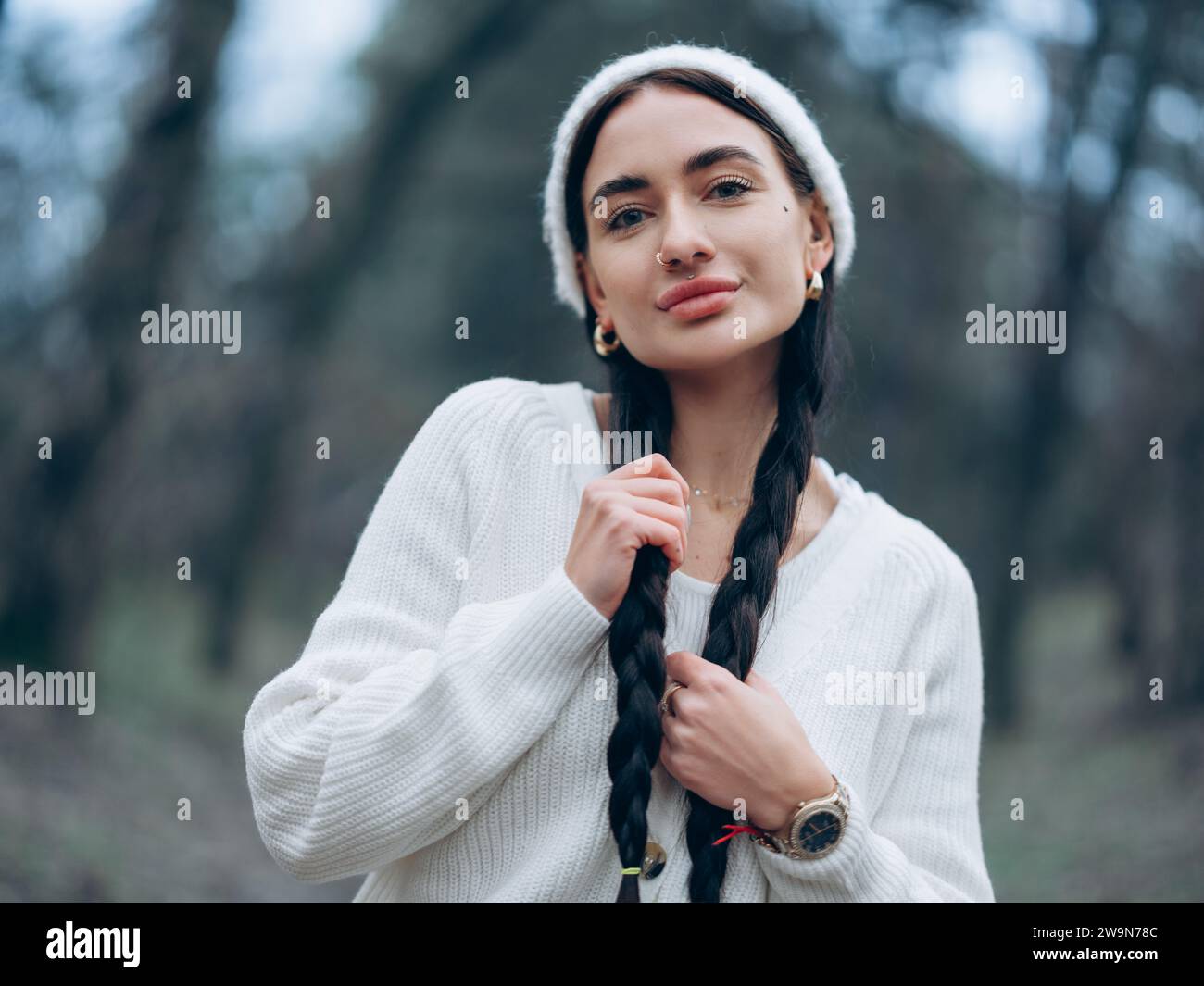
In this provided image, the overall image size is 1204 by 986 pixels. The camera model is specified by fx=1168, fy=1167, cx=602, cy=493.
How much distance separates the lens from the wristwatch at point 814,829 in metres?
1.54

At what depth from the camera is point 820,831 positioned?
1.54 m

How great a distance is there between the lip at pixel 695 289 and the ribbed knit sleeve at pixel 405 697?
413 millimetres

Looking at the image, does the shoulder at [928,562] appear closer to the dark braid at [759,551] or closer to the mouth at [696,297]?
the dark braid at [759,551]

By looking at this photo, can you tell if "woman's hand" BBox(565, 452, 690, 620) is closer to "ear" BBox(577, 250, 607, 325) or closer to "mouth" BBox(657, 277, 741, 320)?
"mouth" BBox(657, 277, 741, 320)

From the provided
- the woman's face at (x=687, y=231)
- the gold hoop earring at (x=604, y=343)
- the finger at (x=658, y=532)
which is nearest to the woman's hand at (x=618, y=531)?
the finger at (x=658, y=532)

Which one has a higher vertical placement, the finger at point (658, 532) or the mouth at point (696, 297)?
the mouth at point (696, 297)

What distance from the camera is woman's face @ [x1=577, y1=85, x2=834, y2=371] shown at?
169 centimetres

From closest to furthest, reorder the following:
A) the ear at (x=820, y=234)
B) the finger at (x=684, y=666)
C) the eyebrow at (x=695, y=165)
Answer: the finger at (x=684, y=666) < the eyebrow at (x=695, y=165) < the ear at (x=820, y=234)

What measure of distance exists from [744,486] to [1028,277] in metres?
6.20

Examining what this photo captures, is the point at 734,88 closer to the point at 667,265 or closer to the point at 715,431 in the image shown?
the point at 667,265

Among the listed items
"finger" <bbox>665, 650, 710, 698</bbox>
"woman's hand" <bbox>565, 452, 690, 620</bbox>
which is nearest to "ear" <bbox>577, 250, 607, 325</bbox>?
"woman's hand" <bbox>565, 452, 690, 620</bbox>

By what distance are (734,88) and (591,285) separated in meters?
0.38

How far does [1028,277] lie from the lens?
7391mm
